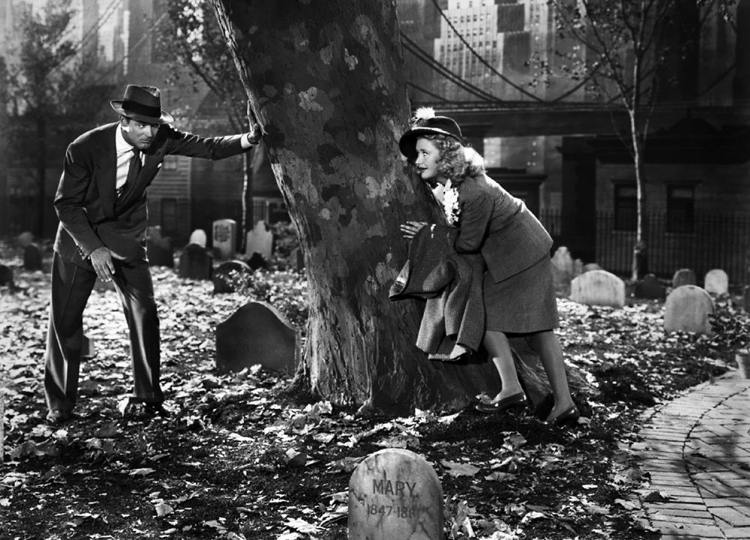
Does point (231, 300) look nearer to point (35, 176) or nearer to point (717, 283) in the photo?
point (717, 283)

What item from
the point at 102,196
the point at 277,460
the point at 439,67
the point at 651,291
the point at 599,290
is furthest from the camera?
the point at 439,67

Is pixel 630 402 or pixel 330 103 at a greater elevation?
pixel 330 103

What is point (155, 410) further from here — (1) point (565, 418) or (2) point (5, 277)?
(2) point (5, 277)

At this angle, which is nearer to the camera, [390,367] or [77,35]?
[390,367]

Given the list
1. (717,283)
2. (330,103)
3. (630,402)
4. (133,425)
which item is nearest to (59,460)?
(133,425)

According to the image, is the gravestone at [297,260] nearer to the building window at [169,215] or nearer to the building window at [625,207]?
the building window at [625,207]

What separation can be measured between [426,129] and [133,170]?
2083mm

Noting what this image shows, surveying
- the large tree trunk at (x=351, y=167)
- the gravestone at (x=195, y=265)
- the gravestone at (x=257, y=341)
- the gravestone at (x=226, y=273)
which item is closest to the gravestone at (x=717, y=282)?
the gravestone at (x=226, y=273)

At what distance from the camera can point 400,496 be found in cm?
382

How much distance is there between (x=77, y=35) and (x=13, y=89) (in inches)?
91.0

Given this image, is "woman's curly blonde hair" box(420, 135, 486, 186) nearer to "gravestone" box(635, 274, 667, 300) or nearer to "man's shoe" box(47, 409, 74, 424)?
"man's shoe" box(47, 409, 74, 424)

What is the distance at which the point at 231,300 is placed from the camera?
1382 cm

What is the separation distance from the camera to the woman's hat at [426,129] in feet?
19.4

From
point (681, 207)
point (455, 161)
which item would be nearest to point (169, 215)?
point (681, 207)
